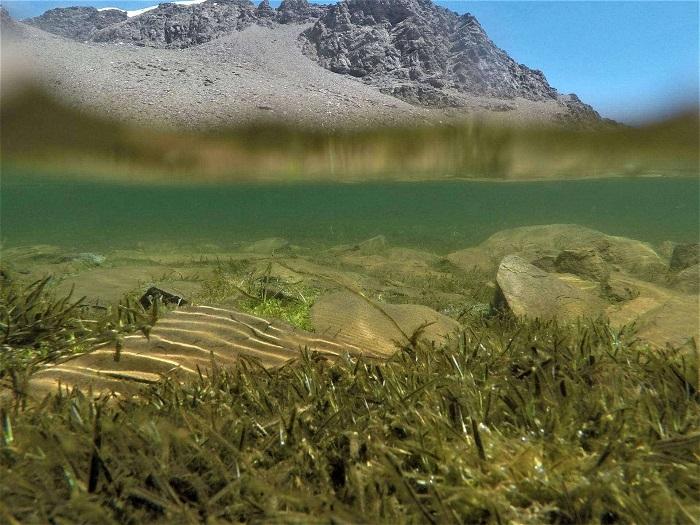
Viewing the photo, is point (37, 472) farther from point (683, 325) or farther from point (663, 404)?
point (683, 325)

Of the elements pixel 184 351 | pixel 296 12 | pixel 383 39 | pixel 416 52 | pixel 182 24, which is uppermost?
pixel 296 12

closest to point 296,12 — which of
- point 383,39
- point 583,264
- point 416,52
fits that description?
point 383,39

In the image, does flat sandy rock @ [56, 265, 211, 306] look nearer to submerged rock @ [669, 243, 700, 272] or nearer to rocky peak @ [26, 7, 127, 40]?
rocky peak @ [26, 7, 127, 40]

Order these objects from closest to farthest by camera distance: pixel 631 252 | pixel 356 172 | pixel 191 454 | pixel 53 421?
pixel 191 454 < pixel 53 421 < pixel 631 252 < pixel 356 172

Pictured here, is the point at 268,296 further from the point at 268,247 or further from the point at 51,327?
the point at 268,247

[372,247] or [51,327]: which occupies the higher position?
[51,327]

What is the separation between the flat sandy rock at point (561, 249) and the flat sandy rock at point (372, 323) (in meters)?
4.10

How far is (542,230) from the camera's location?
11.8 m

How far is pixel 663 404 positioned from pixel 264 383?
154cm

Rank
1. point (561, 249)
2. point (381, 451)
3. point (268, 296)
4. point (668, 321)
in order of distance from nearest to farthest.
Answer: point (381, 451) → point (668, 321) → point (268, 296) → point (561, 249)

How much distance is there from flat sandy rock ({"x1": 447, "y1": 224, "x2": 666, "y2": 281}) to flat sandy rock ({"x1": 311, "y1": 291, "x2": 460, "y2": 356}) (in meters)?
4.10

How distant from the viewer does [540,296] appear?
4.39m

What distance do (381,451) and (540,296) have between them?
326 cm

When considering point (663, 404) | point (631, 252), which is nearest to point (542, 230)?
point (631, 252)
